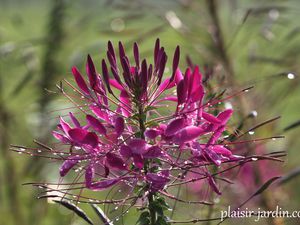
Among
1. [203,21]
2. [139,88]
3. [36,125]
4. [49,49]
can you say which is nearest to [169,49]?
[203,21]

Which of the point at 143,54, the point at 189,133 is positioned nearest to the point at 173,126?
the point at 189,133

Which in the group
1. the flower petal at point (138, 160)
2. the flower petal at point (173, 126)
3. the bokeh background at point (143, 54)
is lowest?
the flower petal at point (138, 160)

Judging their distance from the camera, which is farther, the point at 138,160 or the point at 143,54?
the point at 143,54

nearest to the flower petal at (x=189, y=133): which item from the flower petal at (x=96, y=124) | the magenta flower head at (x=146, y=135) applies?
the magenta flower head at (x=146, y=135)

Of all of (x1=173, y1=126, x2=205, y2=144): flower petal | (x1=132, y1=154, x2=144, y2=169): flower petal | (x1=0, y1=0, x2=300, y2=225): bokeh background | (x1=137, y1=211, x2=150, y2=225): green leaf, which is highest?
(x1=0, y1=0, x2=300, y2=225): bokeh background

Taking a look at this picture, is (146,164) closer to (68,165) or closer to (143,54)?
(68,165)

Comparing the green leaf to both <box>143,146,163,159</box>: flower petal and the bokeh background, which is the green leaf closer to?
<box>143,146,163,159</box>: flower petal

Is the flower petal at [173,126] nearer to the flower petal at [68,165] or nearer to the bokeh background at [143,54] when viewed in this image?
the flower petal at [68,165]

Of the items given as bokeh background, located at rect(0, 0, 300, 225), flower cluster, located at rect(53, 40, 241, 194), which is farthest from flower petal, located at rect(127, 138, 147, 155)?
bokeh background, located at rect(0, 0, 300, 225)

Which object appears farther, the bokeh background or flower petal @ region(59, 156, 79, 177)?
the bokeh background
